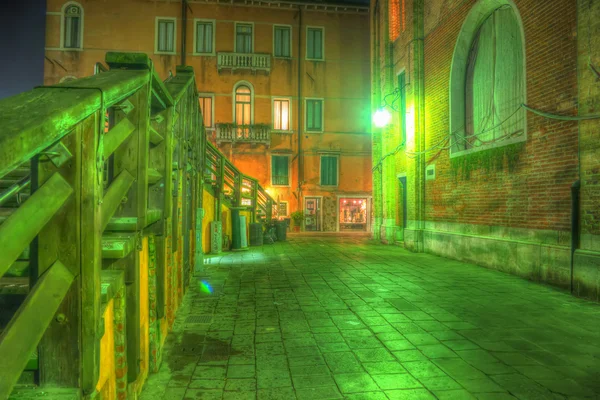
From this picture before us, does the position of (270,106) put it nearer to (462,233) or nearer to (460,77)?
(460,77)

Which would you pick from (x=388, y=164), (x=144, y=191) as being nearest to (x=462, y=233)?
(x=388, y=164)

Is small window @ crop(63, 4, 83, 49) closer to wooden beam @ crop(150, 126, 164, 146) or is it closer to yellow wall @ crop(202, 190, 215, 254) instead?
yellow wall @ crop(202, 190, 215, 254)

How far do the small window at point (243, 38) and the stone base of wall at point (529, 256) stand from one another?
17282 millimetres

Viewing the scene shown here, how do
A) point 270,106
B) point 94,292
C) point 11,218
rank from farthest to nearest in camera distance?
1. point 270,106
2. point 94,292
3. point 11,218

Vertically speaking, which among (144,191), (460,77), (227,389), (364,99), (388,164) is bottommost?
(227,389)

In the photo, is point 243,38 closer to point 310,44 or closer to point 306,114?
point 310,44

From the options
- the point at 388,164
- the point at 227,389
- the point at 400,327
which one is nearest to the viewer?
the point at 227,389

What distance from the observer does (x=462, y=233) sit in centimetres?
1015

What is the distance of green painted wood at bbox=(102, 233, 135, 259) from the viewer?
2.12m

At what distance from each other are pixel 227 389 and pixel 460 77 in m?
10.5

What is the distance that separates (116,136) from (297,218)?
19629mm

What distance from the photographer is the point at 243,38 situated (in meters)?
23.0

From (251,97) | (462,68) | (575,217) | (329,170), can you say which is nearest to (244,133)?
(251,97)

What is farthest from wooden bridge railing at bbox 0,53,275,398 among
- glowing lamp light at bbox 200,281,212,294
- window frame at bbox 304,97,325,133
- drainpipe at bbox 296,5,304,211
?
window frame at bbox 304,97,325,133
